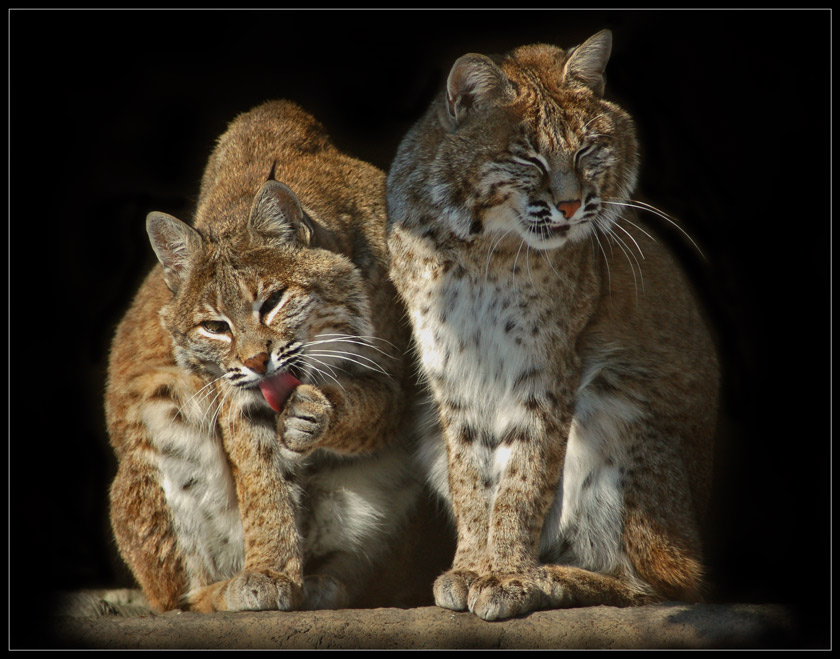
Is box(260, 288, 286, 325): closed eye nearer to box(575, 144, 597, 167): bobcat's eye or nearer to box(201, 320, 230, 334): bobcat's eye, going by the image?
box(201, 320, 230, 334): bobcat's eye

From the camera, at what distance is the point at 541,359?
205 inches

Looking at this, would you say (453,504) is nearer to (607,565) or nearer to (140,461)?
(607,565)

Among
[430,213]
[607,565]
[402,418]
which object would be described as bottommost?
[607,565]

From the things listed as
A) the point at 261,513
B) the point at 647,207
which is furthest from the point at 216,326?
the point at 647,207

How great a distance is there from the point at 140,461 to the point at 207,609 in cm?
91

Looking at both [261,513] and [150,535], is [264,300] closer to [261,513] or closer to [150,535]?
[261,513]

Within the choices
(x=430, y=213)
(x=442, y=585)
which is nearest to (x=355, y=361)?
(x=430, y=213)

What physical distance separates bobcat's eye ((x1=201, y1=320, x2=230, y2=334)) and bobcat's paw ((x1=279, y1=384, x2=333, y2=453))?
500 mm

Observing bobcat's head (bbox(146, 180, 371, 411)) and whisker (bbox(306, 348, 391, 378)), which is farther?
whisker (bbox(306, 348, 391, 378))

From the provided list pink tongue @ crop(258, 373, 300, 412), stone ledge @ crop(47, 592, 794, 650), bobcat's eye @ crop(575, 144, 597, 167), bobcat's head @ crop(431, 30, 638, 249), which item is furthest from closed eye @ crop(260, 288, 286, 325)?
bobcat's eye @ crop(575, 144, 597, 167)

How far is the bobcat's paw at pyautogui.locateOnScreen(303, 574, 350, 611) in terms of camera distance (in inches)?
219

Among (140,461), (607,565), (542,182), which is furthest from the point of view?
(140,461)

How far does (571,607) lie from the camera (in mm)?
5031

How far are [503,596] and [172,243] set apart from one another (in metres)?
2.54
